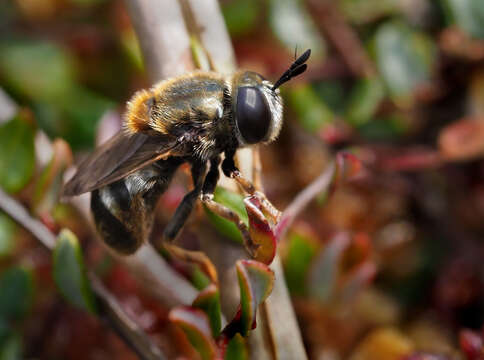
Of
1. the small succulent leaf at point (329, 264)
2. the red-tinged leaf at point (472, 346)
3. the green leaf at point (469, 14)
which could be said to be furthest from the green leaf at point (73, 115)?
the red-tinged leaf at point (472, 346)

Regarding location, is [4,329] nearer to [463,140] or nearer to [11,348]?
[11,348]

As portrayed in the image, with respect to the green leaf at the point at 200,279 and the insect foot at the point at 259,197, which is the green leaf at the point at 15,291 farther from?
the insect foot at the point at 259,197

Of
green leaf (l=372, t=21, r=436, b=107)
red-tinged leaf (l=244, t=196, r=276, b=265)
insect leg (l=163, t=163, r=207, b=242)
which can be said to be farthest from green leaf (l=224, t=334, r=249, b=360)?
green leaf (l=372, t=21, r=436, b=107)

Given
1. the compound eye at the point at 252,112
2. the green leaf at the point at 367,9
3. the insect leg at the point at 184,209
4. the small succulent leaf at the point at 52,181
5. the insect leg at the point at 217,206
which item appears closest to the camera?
the insect leg at the point at 217,206

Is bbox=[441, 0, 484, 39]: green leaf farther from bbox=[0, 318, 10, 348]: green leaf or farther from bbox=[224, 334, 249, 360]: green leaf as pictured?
bbox=[0, 318, 10, 348]: green leaf

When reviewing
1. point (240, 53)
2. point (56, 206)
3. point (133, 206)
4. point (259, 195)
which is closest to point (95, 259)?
point (56, 206)

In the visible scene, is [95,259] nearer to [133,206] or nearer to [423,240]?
[133,206]
